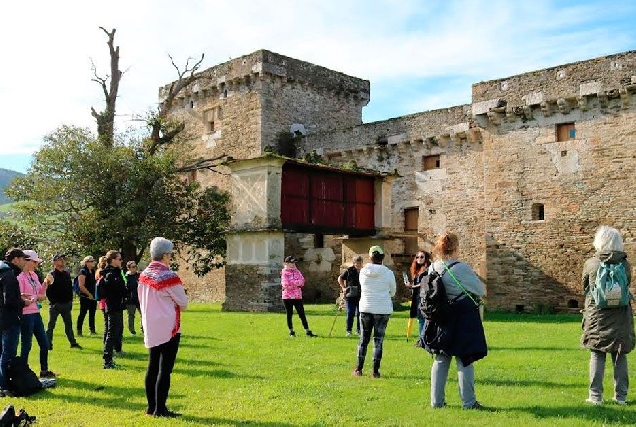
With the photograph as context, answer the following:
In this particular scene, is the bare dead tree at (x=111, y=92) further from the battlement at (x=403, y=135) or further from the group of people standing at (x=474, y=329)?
the group of people standing at (x=474, y=329)

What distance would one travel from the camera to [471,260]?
2373 centimetres

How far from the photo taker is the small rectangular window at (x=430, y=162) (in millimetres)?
25302

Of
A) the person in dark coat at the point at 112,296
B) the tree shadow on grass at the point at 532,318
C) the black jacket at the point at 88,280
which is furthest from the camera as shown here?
the tree shadow on grass at the point at 532,318

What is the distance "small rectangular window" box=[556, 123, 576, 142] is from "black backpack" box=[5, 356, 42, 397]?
719 inches

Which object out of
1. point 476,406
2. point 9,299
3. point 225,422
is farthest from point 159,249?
point 476,406

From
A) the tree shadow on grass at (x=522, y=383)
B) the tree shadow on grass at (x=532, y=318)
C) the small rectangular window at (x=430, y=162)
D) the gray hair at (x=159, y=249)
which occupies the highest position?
the small rectangular window at (x=430, y=162)

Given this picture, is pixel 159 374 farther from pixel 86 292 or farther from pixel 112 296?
pixel 86 292

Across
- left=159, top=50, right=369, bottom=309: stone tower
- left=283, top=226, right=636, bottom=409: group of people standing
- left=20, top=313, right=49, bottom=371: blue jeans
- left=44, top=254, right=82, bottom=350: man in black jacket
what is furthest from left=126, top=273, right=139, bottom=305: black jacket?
left=159, top=50, right=369, bottom=309: stone tower

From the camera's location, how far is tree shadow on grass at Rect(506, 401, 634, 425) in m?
5.93

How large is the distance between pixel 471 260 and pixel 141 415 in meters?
18.8

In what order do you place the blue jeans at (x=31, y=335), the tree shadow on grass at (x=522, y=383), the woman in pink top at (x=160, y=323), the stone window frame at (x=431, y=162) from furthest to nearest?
the stone window frame at (x=431, y=162) → the blue jeans at (x=31, y=335) → the tree shadow on grass at (x=522, y=383) → the woman in pink top at (x=160, y=323)

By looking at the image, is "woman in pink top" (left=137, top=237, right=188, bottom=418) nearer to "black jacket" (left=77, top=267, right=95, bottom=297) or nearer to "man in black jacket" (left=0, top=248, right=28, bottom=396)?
"man in black jacket" (left=0, top=248, right=28, bottom=396)

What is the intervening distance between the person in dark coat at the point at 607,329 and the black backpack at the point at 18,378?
6.08 metres

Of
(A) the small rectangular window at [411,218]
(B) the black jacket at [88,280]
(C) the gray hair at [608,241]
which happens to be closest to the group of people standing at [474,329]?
(C) the gray hair at [608,241]
